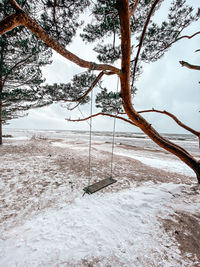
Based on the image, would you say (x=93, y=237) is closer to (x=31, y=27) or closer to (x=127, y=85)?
(x=127, y=85)

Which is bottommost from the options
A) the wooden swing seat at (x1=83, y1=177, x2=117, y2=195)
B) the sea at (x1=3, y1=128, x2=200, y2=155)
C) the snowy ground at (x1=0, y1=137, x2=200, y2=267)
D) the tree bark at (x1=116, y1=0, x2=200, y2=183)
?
the sea at (x1=3, y1=128, x2=200, y2=155)

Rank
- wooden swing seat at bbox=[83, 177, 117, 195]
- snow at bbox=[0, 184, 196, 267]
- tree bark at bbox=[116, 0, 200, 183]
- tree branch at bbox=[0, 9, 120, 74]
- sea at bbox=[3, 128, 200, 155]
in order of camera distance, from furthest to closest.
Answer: sea at bbox=[3, 128, 200, 155] → wooden swing seat at bbox=[83, 177, 117, 195] → tree bark at bbox=[116, 0, 200, 183] → tree branch at bbox=[0, 9, 120, 74] → snow at bbox=[0, 184, 196, 267]

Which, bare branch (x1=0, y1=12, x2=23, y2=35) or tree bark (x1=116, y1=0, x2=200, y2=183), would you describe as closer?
bare branch (x1=0, y1=12, x2=23, y2=35)

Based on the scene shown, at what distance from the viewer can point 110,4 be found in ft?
7.29

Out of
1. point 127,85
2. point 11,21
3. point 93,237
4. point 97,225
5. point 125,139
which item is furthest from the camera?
point 125,139

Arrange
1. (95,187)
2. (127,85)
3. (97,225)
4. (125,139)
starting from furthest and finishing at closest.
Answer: (125,139)
(95,187)
(127,85)
(97,225)

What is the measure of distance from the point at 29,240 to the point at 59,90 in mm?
4396

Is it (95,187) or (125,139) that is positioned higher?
(95,187)

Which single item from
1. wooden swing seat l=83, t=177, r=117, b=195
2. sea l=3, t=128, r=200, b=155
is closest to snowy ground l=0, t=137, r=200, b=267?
wooden swing seat l=83, t=177, r=117, b=195

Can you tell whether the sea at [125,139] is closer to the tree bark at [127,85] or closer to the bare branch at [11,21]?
the tree bark at [127,85]

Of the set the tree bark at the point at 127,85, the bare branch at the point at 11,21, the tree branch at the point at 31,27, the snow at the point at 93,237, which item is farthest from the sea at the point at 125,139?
the bare branch at the point at 11,21

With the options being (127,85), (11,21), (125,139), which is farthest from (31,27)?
(125,139)

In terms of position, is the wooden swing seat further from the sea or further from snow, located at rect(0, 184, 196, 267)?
the sea

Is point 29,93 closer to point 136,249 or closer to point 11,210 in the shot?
point 11,210
